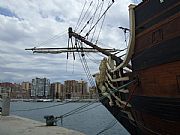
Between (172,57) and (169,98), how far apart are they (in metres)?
0.99

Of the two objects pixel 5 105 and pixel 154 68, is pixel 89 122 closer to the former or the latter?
pixel 5 105

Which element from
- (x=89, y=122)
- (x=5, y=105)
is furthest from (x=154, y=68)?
(x=89, y=122)

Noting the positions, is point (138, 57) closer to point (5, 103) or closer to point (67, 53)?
point (67, 53)

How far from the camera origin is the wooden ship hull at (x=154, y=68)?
707 centimetres

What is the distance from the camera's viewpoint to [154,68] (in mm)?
7875

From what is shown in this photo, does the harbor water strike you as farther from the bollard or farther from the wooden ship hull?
the wooden ship hull

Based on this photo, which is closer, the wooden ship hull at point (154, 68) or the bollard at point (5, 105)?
the wooden ship hull at point (154, 68)

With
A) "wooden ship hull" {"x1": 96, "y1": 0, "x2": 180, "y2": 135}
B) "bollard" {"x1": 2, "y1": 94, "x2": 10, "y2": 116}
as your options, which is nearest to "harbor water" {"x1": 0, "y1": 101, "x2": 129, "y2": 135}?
"bollard" {"x1": 2, "y1": 94, "x2": 10, "y2": 116}

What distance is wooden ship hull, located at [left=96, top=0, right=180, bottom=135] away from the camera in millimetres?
7074

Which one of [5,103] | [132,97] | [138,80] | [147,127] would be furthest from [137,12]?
[5,103]

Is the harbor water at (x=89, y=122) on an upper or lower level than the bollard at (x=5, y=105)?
lower

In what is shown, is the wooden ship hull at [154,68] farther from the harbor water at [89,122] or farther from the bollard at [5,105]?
the bollard at [5,105]

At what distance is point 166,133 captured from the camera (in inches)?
308

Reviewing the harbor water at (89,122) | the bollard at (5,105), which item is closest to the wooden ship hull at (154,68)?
the harbor water at (89,122)
